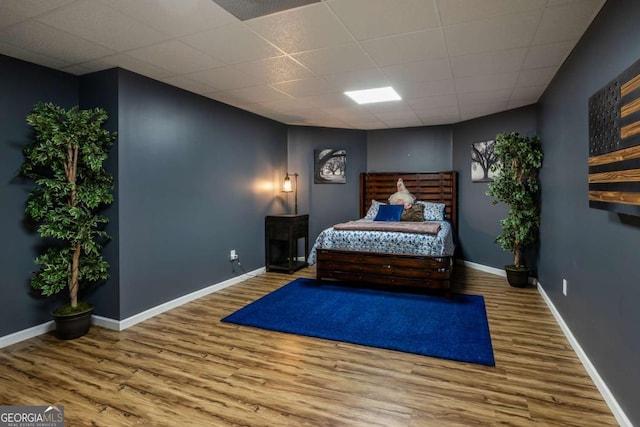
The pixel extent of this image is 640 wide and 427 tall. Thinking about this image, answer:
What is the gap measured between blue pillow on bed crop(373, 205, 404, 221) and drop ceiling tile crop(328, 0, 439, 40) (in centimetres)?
325

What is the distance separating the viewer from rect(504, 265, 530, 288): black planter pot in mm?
4215

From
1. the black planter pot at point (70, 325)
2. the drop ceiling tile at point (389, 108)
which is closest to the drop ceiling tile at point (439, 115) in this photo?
the drop ceiling tile at point (389, 108)

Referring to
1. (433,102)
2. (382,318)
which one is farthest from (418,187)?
(382,318)

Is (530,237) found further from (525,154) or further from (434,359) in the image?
(434,359)

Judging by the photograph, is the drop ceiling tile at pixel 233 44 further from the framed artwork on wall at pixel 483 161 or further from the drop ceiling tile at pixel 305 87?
the framed artwork on wall at pixel 483 161

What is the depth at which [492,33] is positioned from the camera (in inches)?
95.0

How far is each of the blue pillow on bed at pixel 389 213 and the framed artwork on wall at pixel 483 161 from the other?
4.08ft

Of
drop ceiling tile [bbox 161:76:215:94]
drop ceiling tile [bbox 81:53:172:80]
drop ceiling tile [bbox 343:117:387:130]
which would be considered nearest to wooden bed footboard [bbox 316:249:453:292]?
drop ceiling tile [bbox 343:117:387:130]

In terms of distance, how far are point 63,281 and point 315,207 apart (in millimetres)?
3792

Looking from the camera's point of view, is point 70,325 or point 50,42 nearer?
point 50,42

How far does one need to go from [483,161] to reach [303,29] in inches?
151

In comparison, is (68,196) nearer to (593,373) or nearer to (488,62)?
(488,62)

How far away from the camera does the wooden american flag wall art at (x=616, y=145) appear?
1.54m

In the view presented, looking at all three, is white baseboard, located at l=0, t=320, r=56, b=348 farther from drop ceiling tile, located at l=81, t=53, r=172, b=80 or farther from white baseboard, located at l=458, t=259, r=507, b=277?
white baseboard, located at l=458, t=259, r=507, b=277
